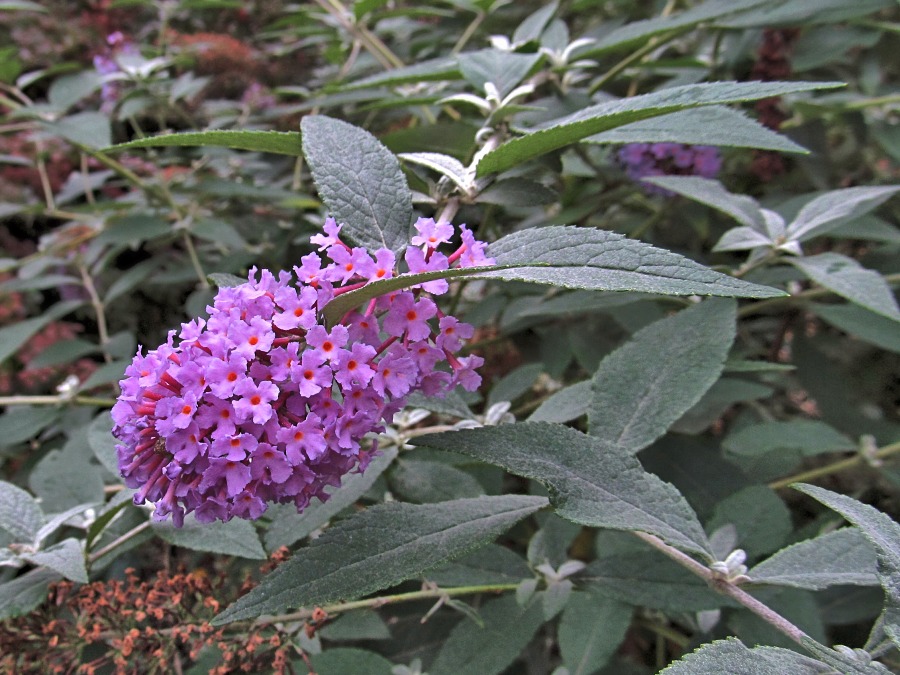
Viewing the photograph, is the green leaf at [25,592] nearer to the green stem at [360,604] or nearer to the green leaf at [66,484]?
the green leaf at [66,484]

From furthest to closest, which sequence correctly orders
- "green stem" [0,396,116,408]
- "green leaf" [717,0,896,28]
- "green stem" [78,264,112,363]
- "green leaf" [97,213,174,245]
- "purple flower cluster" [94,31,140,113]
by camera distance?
1. "purple flower cluster" [94,31,140,113]
2. "green stem" [78,264,112,363]
3. "green leaf" [97,213,174,245]
4. "green stem" [0,396,116,408]
5. "green leaf" [717,0,896,28]

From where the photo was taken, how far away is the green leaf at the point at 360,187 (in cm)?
77

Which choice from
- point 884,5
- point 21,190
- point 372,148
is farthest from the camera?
point 21,190

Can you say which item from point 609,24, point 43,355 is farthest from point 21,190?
point 609,24

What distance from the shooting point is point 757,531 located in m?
0.98

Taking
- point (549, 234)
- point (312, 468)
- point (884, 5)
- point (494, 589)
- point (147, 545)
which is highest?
point (884, 5)

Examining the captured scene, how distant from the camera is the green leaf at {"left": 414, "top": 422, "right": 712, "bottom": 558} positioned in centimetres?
68

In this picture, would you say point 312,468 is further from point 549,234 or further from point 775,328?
point 775,328

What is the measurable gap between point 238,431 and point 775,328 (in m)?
1.54

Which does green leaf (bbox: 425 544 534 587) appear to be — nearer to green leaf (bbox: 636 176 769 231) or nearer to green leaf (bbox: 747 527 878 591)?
green leaf (bbox: 747 527 878 591)

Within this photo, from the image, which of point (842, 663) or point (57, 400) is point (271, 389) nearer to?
point (842, 663)

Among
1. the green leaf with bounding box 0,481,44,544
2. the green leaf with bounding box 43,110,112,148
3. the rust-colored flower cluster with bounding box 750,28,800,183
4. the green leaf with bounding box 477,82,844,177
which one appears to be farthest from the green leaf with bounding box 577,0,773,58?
the green leaf with bounding box 0,481,44,544

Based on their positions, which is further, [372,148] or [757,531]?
[757,531]

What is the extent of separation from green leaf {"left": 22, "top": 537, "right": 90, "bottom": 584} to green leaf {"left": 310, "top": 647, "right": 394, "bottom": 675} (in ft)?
0.96
